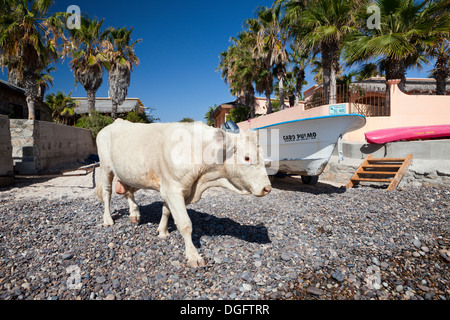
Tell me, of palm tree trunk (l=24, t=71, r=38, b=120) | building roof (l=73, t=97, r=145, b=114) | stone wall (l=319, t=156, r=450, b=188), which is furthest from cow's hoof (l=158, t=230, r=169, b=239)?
building roof (l=73, t=97, r=145, b=114)

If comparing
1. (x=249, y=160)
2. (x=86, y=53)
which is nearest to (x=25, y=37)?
(x=86, y=53)

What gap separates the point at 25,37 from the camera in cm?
1062

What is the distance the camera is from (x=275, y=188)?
709 cm

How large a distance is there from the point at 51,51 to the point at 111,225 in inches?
514

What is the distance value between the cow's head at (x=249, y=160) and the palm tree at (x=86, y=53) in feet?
62.8

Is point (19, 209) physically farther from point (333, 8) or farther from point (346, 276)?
point (333, 8)

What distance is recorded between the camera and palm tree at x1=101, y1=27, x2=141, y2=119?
19422 mm

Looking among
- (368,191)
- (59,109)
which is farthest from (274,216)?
(59,109)

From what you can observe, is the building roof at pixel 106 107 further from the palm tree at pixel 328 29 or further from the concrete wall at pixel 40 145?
the palm tree at pixel 328 29

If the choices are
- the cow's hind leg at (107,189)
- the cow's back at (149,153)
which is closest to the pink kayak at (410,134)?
the cow's back at (149,153)

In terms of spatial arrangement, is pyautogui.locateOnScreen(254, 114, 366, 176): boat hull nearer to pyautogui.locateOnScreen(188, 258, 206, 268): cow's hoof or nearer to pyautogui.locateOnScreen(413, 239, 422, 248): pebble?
pyautogui.locateOnScreen(413, 239, 422, 248): pebble

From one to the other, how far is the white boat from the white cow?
124 inches

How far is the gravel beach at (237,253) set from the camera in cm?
217

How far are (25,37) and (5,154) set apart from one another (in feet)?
23.0
